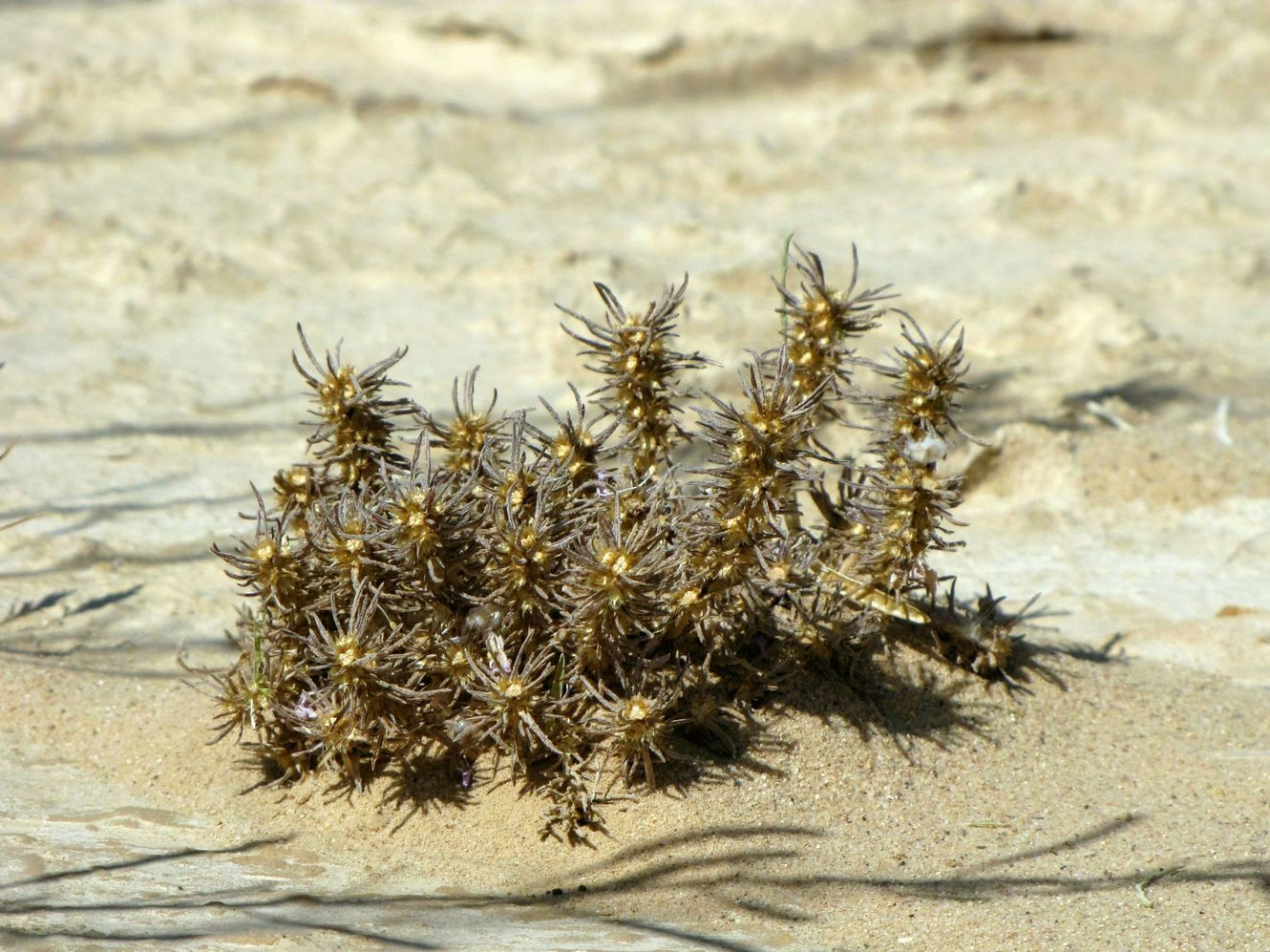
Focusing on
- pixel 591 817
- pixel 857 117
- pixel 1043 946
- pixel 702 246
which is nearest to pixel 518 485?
pixel 591 817

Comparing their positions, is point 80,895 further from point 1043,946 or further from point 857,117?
point 857,117

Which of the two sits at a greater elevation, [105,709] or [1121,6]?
[1121,6]

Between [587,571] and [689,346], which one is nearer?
[587,571]

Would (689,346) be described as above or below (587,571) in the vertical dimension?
above
